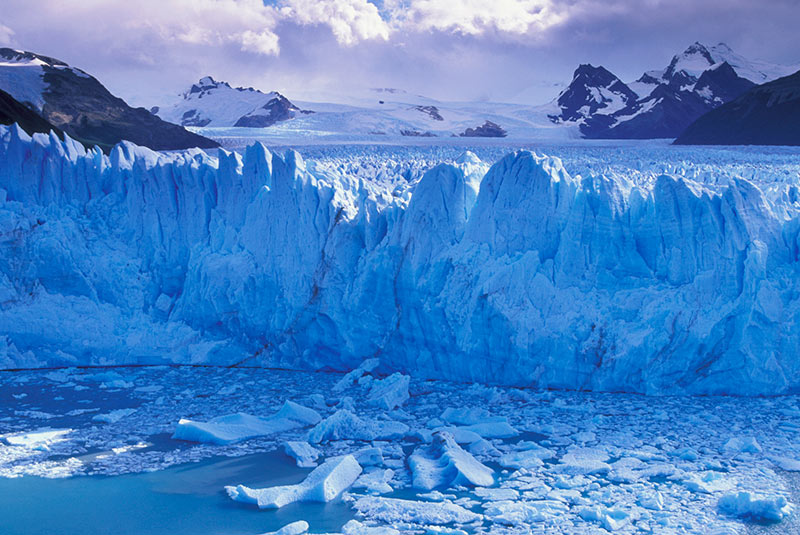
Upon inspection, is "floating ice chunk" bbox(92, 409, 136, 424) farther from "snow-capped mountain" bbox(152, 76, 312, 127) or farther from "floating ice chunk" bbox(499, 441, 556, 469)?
"snow-capped mountain" bbox(152, 76, 312, 127)

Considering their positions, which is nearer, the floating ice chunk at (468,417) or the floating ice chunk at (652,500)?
the floating ice chunk at (652,500)

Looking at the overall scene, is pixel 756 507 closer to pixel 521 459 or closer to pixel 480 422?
pixel 521 459

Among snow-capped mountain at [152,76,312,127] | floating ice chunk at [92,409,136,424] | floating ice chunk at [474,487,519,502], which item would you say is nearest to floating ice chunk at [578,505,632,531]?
floating ice chunk at [474,487,519,502]

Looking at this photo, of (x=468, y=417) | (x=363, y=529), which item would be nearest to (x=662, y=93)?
(x=468, y=417)

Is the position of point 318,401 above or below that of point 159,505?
above

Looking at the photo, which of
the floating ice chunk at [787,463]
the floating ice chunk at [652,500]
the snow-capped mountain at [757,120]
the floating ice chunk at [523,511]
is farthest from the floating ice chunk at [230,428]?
the snow-capped mountain at [757,120]

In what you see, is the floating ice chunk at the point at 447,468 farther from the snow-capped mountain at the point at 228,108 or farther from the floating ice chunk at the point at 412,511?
the snow-capped mountain at the point at 228,108

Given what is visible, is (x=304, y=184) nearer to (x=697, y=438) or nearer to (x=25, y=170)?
(x=25, y=170)
